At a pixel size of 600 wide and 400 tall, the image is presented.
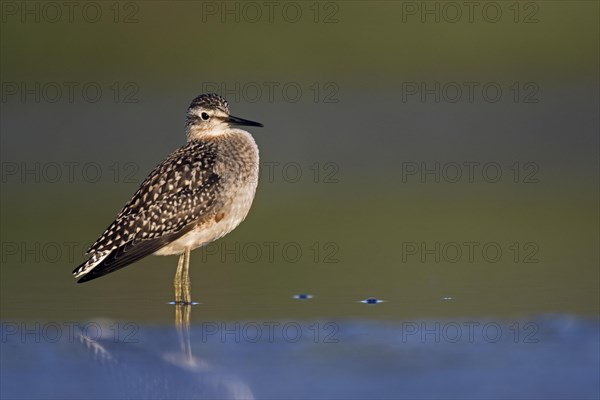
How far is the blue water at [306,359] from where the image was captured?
7.98 m

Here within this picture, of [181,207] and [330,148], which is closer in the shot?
[181,207]

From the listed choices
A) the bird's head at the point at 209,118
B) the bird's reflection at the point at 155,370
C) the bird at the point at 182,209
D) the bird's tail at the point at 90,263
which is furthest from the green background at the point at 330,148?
the bird's head at the point at 209,118

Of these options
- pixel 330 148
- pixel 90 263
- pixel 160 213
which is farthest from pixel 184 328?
pixel 330 148

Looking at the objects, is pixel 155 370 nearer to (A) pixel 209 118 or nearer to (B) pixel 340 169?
(A) pixel 209 118

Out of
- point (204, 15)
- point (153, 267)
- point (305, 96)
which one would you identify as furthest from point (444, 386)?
point (204, 15)

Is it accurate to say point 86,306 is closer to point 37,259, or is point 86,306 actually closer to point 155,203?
point 155,203

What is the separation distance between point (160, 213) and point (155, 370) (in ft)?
10.8

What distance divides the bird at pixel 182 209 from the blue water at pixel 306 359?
1231mm

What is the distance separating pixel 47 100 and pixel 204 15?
5.45 metres

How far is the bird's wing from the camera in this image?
37.7 feet

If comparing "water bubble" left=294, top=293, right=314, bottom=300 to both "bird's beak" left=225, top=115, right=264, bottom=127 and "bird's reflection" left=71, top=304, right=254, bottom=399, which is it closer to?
"bird's reflection" left=71, top=304, right=254, bottom=399

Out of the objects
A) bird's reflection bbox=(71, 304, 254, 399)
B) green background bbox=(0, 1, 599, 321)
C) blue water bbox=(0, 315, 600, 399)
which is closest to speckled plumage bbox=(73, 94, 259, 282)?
green background bbox=(0, 1, 599, 321)

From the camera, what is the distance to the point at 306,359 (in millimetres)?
8836

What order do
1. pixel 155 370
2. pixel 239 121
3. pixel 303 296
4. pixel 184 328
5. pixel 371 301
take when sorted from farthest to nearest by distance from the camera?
pixel 239 121 < pixel 303 296 < pixel 371 301 < pixel 184 328 < pixel 155 370
